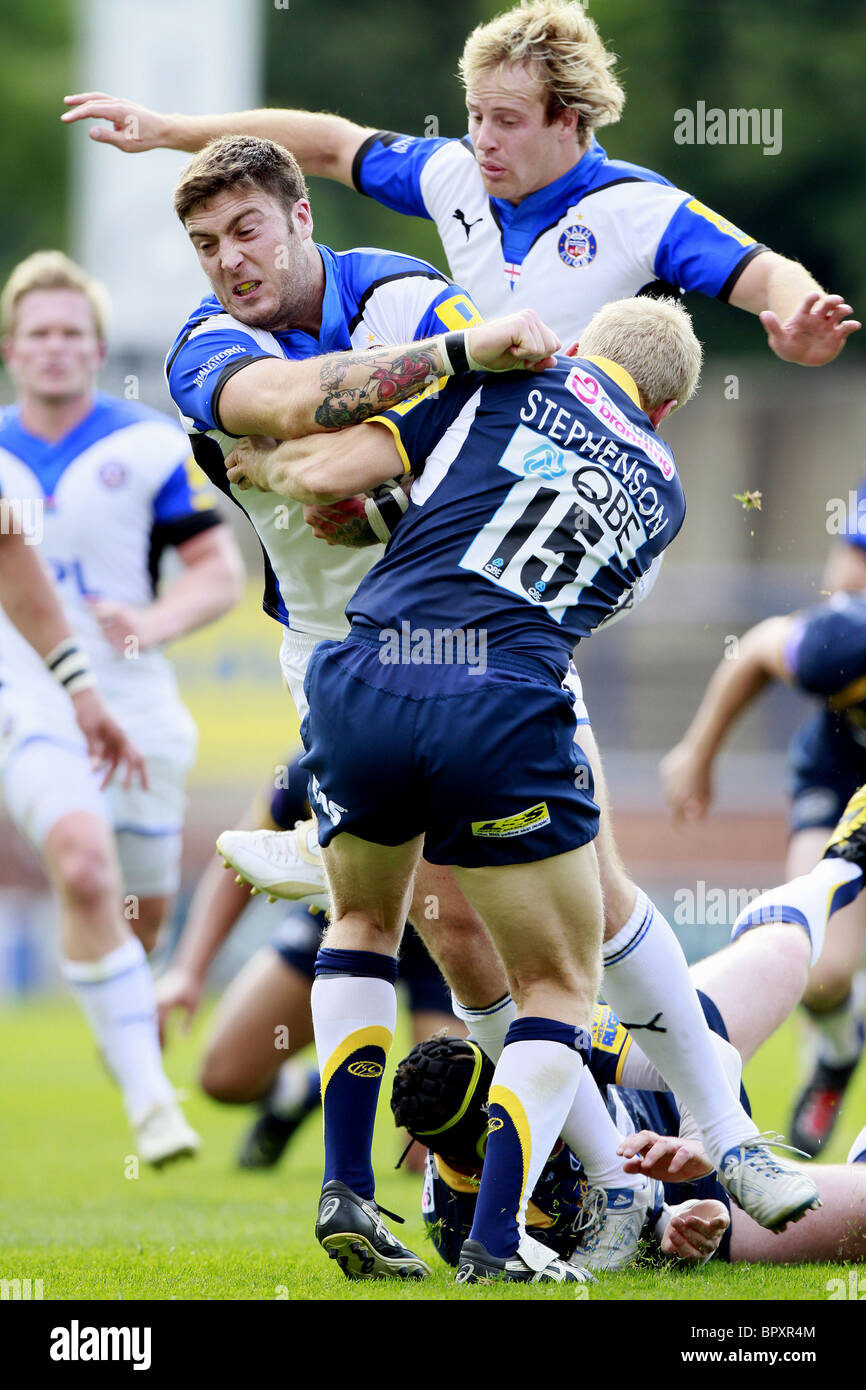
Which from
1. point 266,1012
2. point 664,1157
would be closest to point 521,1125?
point 664,1157

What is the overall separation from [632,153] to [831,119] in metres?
2.59

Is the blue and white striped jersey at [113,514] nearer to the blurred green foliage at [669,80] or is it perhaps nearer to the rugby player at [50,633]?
the rugby player at [50,633]

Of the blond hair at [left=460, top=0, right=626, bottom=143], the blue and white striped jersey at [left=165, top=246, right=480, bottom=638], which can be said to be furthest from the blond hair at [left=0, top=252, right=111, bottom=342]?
the blue and white striped jersey at [left=165, top=246, right=480, bottom=638]

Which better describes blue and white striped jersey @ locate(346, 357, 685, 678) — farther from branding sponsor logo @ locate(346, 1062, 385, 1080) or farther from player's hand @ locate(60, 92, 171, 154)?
player's hand @ locate(60, 92, 171, 154)

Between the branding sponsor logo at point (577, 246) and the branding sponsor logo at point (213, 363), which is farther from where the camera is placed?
the branding sponsor logo at point (577, 246)

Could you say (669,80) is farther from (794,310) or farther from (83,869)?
(794,310)

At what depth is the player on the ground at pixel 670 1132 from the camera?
141 inches

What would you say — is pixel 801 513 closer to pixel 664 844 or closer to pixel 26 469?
pixel 664 844

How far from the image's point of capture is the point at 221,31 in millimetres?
15320

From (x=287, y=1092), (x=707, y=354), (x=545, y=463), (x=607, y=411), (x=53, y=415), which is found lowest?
(x=287, y=1092)

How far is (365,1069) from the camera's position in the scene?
11.9ft

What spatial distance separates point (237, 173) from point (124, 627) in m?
3.04

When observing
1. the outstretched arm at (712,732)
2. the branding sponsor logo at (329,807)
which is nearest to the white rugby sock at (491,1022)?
the branding sponsor logo at (329,807)

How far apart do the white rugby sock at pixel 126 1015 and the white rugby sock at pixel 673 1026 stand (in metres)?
2.84
